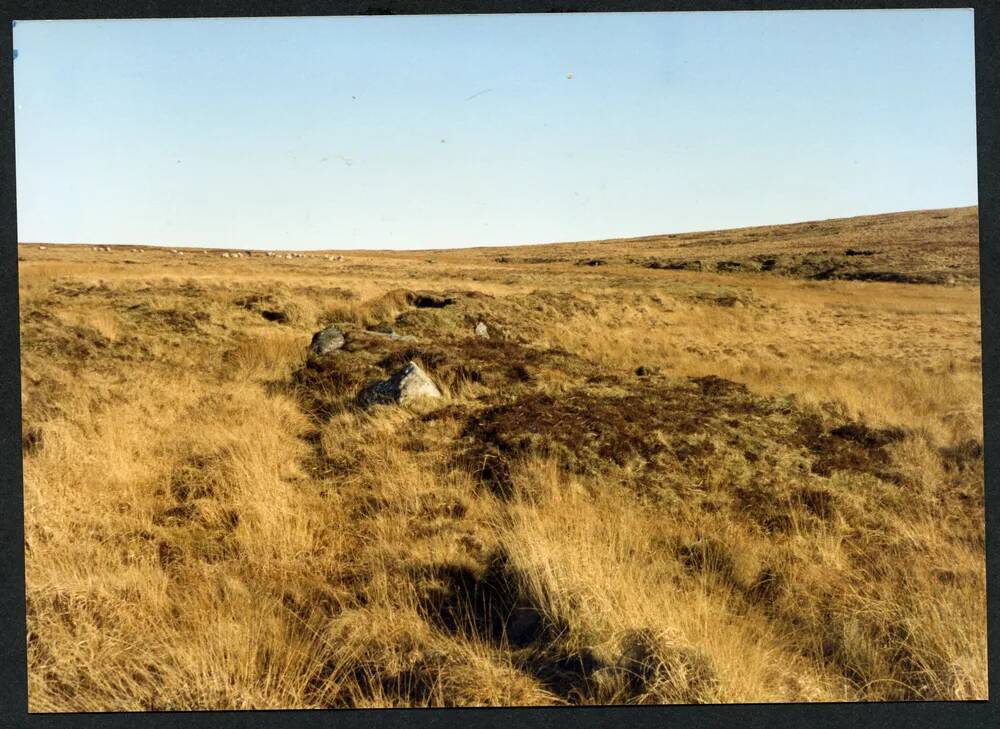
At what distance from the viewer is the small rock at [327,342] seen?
991 cm

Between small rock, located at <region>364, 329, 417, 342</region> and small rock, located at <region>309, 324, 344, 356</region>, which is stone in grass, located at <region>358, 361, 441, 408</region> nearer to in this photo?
small rock, located at <region>309, 324, 344, 356</region>

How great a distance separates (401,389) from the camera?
7.53 metres

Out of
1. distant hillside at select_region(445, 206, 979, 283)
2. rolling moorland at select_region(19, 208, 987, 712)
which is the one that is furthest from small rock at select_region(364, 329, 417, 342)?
distant hillside at select_region(445, 206, 979, 283)

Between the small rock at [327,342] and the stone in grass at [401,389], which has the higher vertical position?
the small rock at [327,342]

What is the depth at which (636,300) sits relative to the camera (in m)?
23.8

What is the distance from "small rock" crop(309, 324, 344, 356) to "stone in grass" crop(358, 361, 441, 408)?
2.20 m

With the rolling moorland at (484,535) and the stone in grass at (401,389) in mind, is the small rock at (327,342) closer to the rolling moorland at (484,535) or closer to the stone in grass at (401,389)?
the rolling moorland at (484,535)

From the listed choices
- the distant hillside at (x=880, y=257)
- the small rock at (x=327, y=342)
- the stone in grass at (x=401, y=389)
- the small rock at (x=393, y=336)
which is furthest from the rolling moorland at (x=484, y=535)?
the distant hillside at (x=880, y=257)

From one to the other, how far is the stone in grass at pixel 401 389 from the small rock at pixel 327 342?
220 cm

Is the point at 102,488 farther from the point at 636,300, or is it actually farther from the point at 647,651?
the point at 636,300

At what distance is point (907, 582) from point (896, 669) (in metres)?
0.81

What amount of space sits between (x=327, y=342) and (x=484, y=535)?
19.3 ft

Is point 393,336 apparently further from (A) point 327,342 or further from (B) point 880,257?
(B) point 880,257

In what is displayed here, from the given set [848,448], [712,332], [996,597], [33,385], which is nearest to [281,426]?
[33,385]
